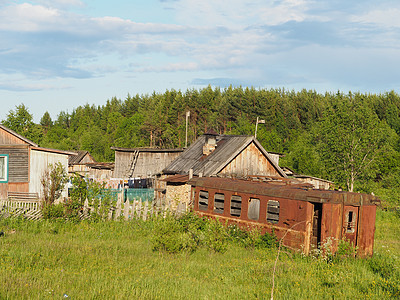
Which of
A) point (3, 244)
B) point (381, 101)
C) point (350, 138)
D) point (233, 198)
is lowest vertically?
point (3, 244)

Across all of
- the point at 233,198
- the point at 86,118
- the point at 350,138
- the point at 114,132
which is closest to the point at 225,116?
the point at 114,132

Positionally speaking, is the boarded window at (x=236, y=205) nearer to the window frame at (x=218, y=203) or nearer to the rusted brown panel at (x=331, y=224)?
the window frame at (x=218, y=203)

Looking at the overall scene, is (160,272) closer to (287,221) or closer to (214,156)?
(287,221)

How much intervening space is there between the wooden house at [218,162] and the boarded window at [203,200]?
12.0 ft

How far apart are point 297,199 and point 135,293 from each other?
718cm

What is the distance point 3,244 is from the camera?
12727mm

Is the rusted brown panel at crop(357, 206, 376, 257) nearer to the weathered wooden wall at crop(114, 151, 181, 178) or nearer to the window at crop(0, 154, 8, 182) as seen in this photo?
the window at crop(0, 154, 8, 182)

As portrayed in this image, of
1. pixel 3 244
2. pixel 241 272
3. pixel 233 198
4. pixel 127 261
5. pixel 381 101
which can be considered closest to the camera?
pixel 241 272

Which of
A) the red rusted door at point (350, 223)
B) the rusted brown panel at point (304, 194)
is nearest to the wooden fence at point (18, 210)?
the rusted brown panel at point (304, 194)

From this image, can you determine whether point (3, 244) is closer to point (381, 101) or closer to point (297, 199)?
point (297, 199)

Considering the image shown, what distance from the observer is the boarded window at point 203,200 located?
59.6 feet

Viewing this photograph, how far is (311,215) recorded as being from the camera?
44.9ft

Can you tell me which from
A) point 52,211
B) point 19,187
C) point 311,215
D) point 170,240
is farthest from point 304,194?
point 19,187

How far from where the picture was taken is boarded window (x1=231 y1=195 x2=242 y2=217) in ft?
53.9
